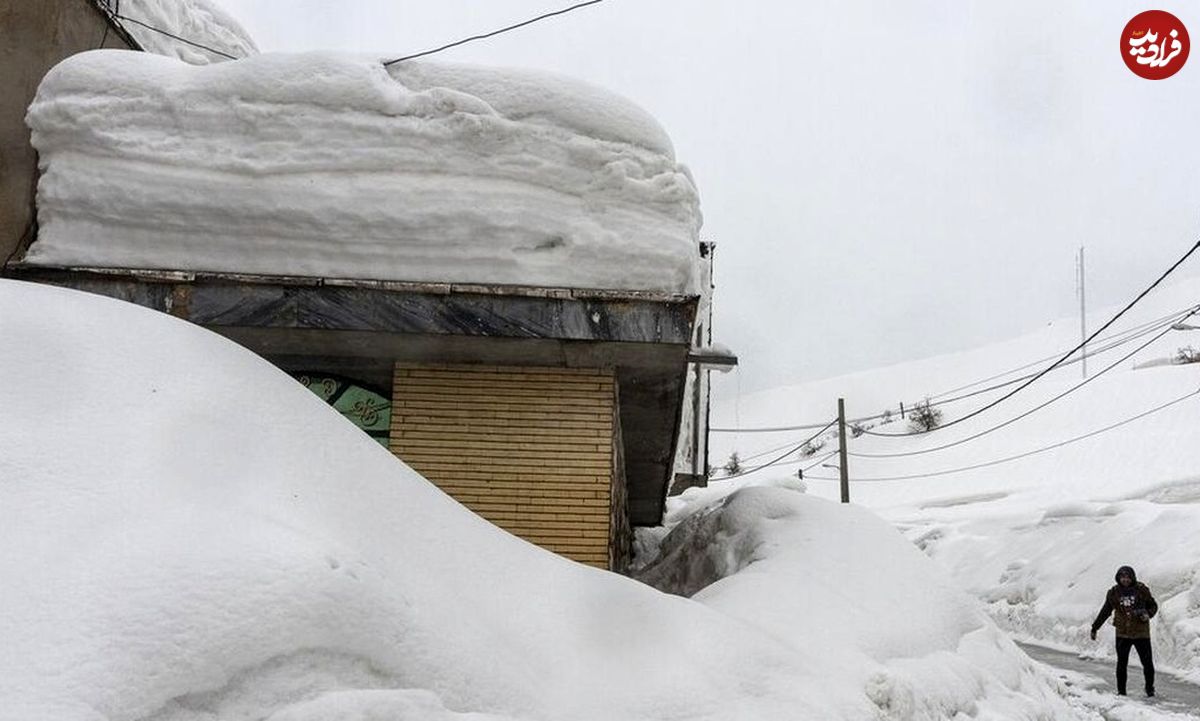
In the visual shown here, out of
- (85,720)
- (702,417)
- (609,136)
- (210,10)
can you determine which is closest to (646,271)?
(609,136)

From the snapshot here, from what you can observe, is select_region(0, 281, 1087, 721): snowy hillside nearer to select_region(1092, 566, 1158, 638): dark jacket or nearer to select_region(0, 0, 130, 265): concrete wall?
select_region(0, 0, 130, 265): concrete wall

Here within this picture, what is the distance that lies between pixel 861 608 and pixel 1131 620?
573 centimetres

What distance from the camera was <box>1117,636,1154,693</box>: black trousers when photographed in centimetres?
927

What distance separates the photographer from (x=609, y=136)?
576 cm

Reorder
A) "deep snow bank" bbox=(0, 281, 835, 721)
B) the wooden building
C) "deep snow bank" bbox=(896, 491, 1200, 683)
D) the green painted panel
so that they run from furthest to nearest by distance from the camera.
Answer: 1. "deep snow bank" bbox=(896, 491, 1200, 683)
2. the green painted panel
3. the wooden building
4. "deep snow bank" bbox=(0, 281, 835, 721)

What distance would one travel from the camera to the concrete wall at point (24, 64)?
5941 millimetres

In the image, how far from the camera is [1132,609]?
9508 millimetres

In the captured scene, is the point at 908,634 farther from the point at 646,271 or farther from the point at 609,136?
the point at 609,136

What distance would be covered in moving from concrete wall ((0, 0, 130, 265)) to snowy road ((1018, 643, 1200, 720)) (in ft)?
28.7

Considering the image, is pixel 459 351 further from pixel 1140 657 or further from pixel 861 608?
pixel 1140 657

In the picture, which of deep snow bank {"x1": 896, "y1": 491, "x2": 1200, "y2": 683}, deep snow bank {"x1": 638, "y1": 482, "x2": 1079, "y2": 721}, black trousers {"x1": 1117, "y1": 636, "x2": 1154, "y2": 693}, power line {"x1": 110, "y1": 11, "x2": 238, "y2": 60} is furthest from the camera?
deep snow bank {"x1": 896, "y1": 491, "x2": 1200, "y2": 683}

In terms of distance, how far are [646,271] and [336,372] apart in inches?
87.8

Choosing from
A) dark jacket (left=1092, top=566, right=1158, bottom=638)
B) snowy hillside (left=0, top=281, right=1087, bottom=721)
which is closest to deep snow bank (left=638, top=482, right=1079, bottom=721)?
snowy hillside (left=0, top=281, right=1087, bottom=721)

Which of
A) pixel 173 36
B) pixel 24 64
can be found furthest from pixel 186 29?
pixel 24 64
